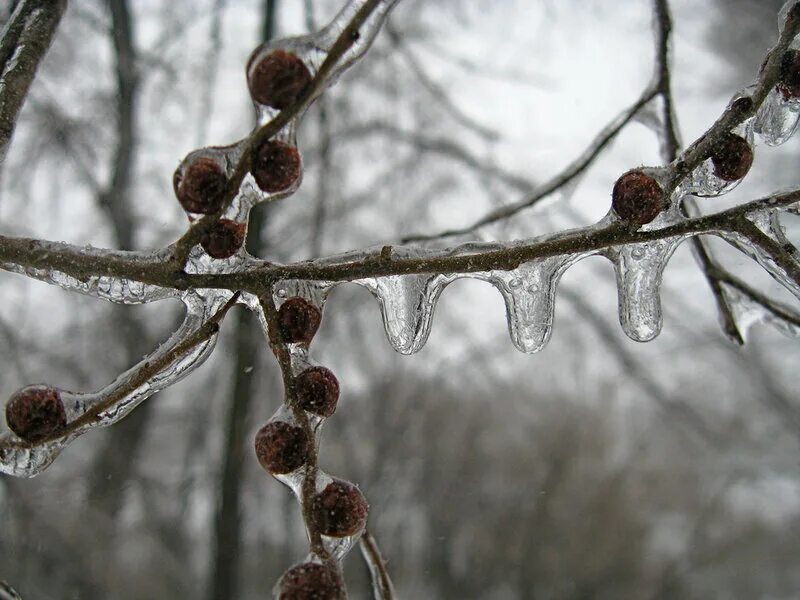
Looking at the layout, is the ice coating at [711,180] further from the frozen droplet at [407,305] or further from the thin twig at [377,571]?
the thin twig at [377,571]

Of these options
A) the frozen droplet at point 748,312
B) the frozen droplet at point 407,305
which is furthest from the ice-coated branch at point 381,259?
the frozen droplet at point 748,312

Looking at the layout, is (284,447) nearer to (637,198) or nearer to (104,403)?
(104,403)

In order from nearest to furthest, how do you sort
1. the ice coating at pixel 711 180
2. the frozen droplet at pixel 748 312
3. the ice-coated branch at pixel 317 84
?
the ice-coated branch at pixel 317 84 → the ice coating at pixel 711 180 → the frozen droplet at pixel 748 312

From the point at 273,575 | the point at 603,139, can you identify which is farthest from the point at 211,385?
the point at 603,139

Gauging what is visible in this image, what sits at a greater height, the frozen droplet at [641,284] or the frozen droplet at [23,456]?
the frozen droplet at [641,284]

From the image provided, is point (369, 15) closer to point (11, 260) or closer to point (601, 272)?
point (11, 260)

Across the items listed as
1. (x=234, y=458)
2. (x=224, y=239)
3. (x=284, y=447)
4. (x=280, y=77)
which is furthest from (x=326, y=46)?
(x=234, y=458)
